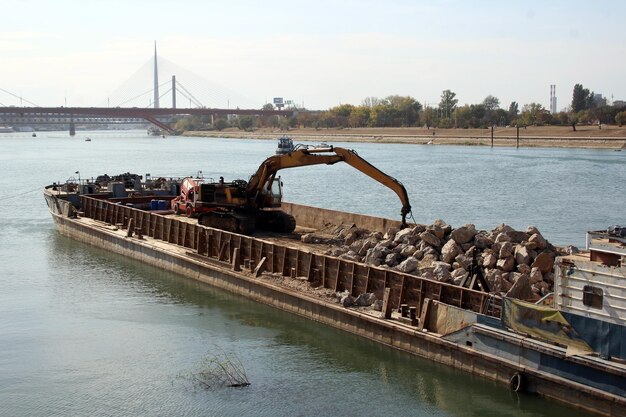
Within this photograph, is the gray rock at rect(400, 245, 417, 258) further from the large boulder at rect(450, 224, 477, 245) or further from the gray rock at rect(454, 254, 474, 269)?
the gray rock at rect(454, 254, 474, 269)

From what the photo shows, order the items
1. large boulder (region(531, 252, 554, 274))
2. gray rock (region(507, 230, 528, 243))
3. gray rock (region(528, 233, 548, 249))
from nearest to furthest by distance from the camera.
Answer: large boulder (region(531, 252, 554, 274)), gray rock (region(528, 233, 548, 249)), gray rock (region(507, 230, 528, 243))

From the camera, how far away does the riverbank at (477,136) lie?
385ft

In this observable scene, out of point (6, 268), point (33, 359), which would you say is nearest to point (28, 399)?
point (33, 359)

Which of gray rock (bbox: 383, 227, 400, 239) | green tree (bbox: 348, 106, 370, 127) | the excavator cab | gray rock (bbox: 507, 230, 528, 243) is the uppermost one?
green tree (bbox: 348, 106, 370, 127)

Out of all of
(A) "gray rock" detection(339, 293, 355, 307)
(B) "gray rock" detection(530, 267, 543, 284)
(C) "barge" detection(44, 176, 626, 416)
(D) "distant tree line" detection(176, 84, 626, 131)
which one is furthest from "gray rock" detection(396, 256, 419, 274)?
(D) "distant tree line" detection(176, 84, 626, 131)

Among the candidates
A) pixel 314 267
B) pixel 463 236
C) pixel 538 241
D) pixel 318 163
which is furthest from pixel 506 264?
pixel 318 163

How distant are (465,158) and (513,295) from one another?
8213 centimetres

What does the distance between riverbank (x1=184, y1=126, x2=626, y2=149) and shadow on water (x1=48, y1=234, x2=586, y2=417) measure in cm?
9310

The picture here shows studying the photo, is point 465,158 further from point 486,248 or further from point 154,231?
point 486,248

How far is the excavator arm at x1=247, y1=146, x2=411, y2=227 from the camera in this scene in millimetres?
27953

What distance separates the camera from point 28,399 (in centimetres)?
1789

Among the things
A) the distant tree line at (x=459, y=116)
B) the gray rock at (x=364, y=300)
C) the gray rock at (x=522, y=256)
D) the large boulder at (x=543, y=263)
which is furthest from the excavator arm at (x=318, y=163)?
the distant tree line at (x=459, y=116)

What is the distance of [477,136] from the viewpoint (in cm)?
14200

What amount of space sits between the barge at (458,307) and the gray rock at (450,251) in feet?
9.03
